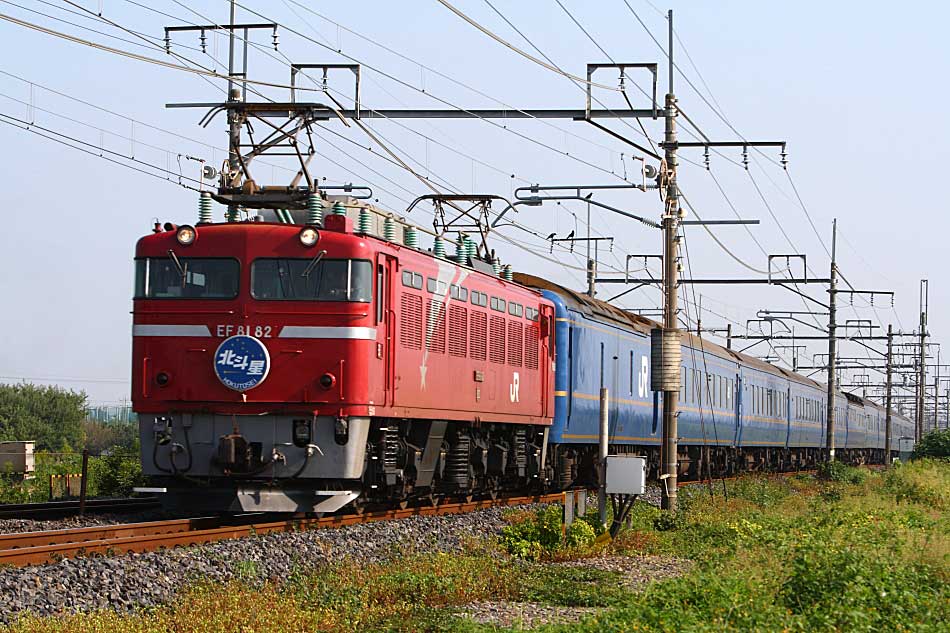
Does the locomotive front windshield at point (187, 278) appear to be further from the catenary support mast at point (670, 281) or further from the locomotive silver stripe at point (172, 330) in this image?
the catenary support mast at point (670, 281)

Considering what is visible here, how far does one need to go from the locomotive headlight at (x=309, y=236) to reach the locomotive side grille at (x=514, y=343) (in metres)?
6.05

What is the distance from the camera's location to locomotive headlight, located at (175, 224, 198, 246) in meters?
17.5

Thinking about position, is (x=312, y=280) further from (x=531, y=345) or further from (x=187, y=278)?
(x=531, y=345)

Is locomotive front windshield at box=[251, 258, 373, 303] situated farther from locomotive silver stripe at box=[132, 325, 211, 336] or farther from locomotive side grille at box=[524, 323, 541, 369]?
locomotive side grille at box=[524, 323, 541, 369]

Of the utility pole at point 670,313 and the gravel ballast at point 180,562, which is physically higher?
the utility pole at point 670,313

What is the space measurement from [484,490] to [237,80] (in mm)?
8579

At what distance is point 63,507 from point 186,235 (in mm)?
4764

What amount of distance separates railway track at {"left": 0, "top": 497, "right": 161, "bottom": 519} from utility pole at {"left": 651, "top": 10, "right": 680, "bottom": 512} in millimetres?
8312

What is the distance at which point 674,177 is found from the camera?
924 inches

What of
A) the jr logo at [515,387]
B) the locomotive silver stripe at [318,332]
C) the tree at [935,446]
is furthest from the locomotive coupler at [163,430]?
the tree at [935,446]

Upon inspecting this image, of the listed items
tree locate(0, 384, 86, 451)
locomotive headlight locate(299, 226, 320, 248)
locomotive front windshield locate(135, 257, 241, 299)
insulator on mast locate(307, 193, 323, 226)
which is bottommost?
tree locate(0, 384, 86, 451)

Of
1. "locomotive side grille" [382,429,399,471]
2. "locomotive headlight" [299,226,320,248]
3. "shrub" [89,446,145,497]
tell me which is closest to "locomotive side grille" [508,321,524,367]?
"locomotive side grille" [382,429,399,471]

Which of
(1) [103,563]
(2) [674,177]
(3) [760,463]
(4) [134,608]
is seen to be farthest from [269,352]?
(3) [760,463]

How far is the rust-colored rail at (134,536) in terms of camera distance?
12.9 meters
